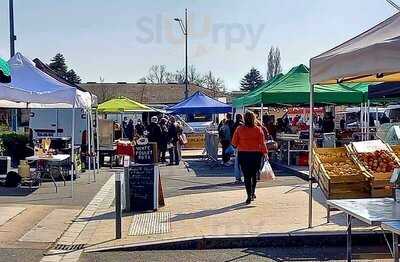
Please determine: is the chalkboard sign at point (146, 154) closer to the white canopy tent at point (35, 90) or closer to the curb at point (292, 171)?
the white canopy tent at point (35, 90)

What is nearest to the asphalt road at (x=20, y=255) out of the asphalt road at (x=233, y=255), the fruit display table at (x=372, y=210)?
the asphalt road at (x=233, y=255)

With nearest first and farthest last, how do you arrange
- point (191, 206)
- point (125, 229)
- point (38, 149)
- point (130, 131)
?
point (125, 229), point (191, 206), point (38, 149), point (130, 131)

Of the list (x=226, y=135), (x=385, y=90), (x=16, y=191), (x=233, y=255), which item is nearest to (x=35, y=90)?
(x=16, y=191)

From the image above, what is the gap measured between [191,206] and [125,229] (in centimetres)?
248

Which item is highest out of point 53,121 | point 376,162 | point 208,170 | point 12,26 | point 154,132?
point 12,26

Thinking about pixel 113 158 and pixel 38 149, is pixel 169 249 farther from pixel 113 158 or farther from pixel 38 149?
pixel 113 158

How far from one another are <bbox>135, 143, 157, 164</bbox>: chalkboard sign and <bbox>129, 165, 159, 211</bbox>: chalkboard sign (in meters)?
0.13

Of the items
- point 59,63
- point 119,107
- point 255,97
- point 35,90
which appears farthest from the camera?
point 59,63

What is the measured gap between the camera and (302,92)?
18797 millimetres

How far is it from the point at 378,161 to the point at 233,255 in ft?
12.9

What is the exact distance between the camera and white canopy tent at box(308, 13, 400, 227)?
649 cm

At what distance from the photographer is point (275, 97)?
61.9 ft

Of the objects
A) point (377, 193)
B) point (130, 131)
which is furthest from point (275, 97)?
point (130, 131)

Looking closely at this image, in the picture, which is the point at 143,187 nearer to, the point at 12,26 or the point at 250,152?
the point at 250,152
